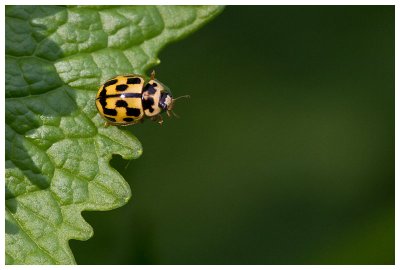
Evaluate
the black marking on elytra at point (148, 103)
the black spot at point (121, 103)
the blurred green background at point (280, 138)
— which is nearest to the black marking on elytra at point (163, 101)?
the black marking on elytra at point (148, 103)

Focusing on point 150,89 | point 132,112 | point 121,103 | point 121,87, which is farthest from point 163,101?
point 121,87

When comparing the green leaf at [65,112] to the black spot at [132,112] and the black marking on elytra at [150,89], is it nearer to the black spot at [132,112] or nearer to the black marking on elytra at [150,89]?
the black spot at [132,112]

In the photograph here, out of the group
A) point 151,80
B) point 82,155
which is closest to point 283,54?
point 151,80

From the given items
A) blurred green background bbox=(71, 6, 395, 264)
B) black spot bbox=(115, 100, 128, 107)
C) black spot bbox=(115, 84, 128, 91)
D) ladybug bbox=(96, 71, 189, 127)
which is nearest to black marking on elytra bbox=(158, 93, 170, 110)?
ladybug bbox=(96, 71, 189, 127)

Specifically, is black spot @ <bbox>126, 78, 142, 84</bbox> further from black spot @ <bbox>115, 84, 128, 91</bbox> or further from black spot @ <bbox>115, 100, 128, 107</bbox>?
black spot @ <bbox>115, 100, 128, 107</bbox>

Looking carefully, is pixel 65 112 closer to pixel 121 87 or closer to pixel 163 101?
pixel 121 87

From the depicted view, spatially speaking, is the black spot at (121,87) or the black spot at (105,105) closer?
the black spot at (105,105)

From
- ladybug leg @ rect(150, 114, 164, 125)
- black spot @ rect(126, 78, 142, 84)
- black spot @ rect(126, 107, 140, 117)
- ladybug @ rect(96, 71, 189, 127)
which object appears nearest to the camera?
ladybug @ rect(96, 71, 189, 127)
